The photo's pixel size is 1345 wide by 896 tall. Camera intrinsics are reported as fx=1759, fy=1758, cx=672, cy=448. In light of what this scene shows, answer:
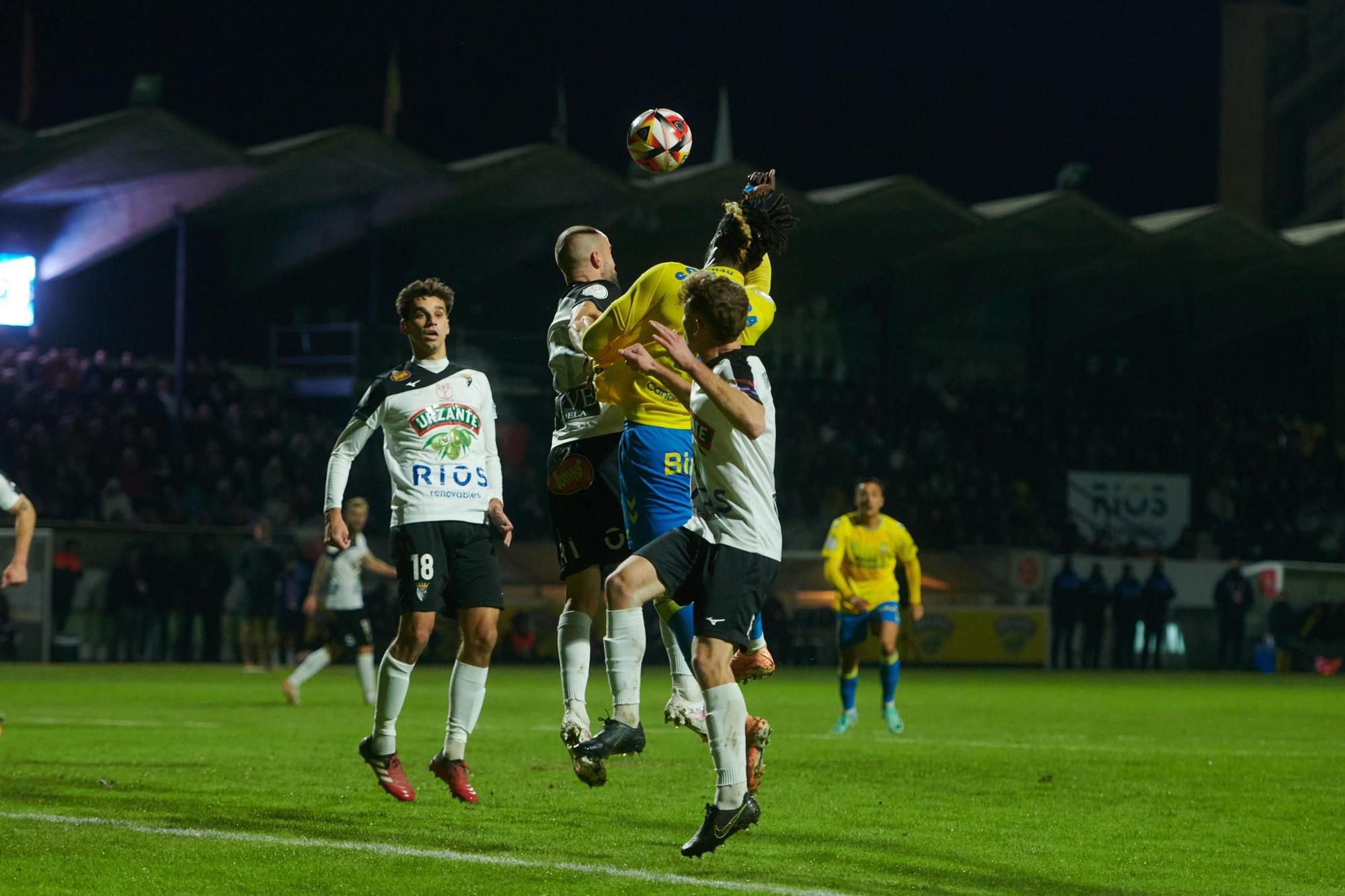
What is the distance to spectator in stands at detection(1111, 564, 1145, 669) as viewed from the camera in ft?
109

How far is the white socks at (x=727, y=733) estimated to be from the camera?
6.50 metres

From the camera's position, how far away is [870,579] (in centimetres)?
1580

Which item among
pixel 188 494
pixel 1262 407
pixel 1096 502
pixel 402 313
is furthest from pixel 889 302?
pixel 402 313

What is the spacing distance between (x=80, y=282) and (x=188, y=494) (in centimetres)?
845

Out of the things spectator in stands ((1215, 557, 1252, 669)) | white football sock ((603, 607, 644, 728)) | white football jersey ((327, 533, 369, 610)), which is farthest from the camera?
spectator in stands ((1215, 557, 1252, 669))

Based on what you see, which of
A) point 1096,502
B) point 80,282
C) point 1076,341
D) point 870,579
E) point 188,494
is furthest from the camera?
point 1076,341

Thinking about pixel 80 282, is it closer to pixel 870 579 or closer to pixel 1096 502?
pixel 1096 502

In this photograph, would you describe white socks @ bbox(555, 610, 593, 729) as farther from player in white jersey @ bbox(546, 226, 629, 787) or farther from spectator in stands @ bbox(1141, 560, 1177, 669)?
spectator in stands @ bbox(1141, 560, 1177, 669)

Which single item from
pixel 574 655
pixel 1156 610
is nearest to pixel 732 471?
pixel 574 655

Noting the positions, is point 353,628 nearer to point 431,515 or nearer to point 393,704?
point 393,704

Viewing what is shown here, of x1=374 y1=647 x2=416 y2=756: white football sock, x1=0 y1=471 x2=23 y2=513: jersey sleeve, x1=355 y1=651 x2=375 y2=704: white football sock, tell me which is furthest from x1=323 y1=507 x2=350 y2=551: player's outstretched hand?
x1=355 y1=651 x2=375 y2=704: white football sock

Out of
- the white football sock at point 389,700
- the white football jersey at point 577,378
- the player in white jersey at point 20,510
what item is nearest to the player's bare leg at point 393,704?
the white football sock at point 389,700

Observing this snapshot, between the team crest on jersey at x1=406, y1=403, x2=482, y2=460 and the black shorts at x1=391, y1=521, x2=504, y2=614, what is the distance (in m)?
0.36

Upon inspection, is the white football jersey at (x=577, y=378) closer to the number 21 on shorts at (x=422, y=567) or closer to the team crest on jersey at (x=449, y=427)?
the team crest on jersey at (x=449, y=427)
